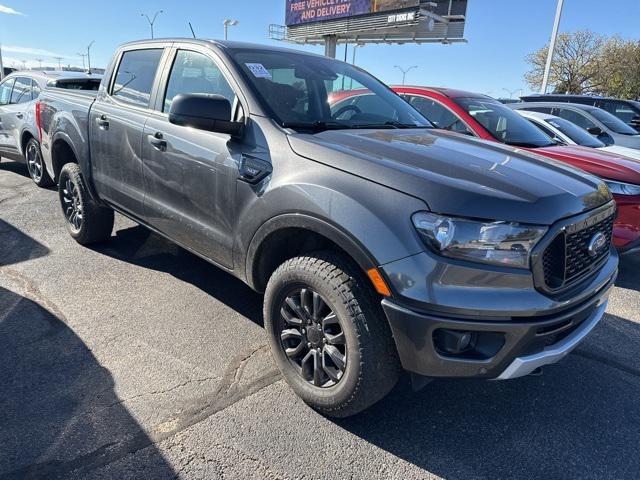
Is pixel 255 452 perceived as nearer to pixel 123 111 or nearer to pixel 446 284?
pixel 446 284

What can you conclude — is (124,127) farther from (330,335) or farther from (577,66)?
(577,66)

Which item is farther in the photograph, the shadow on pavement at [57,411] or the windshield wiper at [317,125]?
the windshield wiper at [317,125]

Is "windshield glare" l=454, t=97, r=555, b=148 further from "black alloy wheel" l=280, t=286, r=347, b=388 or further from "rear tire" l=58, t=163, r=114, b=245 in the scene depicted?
"rear tire" l=58, t=163, r=114, b=245

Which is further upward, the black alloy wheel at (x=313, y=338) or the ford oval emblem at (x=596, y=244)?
the ford oval emblem at (x=596, y=244)

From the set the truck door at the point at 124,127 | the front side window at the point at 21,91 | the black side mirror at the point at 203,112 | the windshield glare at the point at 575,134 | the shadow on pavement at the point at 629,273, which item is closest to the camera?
the black side mirror at the point at 203,112

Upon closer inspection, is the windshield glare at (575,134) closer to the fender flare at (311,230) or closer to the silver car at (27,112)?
the fender flare at (311,230)

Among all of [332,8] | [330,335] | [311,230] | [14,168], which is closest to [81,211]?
[311,230]

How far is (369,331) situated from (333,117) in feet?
4.87

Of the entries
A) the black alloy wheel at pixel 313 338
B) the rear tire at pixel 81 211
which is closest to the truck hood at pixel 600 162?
the black alloy wheel at pixel 313 338

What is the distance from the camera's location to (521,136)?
522cm

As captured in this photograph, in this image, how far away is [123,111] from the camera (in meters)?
3.68

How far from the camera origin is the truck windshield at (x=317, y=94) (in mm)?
2799

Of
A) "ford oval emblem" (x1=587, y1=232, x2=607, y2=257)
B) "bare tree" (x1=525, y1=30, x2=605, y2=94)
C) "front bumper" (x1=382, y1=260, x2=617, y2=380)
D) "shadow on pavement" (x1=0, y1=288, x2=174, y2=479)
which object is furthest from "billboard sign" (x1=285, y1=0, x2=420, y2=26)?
"front bumper" (x1=382, y1=260, x2=617, y2=380)

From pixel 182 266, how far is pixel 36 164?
13.9 ft
